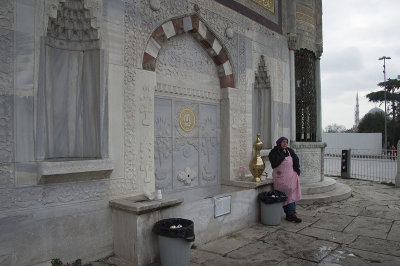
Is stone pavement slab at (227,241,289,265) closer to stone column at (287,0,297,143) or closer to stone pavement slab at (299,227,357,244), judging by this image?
stone pavement slab at (299,227,357,244)

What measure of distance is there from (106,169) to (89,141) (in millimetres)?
511

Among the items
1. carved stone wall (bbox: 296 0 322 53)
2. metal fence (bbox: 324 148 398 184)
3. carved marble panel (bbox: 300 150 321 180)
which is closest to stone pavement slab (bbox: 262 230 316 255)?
carved marble panel (bbox: 300 150 321 180)

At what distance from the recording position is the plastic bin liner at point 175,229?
11.5 ft

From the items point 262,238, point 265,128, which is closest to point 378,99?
point 265,128

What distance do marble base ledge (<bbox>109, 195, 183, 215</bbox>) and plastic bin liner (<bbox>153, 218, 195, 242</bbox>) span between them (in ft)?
0.66

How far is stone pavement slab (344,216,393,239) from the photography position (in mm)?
5066

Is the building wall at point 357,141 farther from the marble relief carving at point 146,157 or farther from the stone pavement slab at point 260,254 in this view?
the marble relief carving at point 146,157

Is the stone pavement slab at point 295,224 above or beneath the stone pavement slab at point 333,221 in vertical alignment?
beneath

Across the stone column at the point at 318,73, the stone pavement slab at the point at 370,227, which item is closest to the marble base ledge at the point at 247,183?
the stone pavement slab at the point at 370,227

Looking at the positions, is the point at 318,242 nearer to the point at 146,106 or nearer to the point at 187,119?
the point at 187,119

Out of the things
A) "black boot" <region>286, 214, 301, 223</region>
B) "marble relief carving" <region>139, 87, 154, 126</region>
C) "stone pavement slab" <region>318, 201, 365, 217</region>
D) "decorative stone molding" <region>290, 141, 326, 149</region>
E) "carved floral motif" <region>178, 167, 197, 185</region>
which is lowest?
"stone pavement slab" <region>318, 201, 365, 217</region>

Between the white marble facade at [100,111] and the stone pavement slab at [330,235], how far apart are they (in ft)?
5.87

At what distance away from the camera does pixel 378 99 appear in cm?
3194

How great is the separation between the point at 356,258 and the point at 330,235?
93 centimetres
